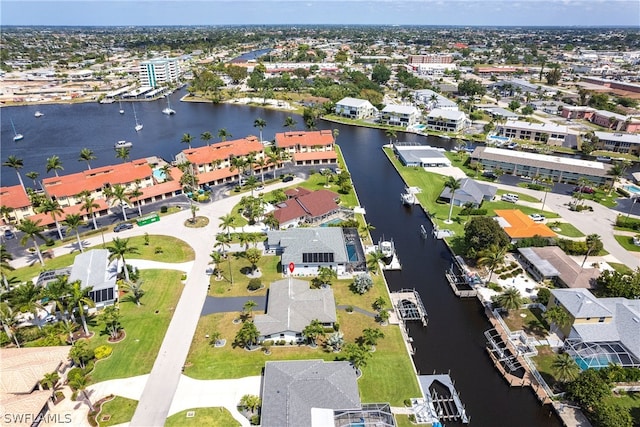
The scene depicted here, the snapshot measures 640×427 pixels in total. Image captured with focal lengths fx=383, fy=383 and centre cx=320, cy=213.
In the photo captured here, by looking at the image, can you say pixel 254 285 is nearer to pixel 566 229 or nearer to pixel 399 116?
pixel 566 229

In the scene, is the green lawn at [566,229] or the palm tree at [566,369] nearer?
the palm tree at [566,369]

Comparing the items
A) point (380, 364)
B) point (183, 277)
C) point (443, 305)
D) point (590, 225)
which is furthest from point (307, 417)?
point (590, 225)

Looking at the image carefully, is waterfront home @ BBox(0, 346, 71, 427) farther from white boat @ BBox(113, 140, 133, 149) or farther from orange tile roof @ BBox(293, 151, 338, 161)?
white boat @ BBox(113, 140, 133, 149)

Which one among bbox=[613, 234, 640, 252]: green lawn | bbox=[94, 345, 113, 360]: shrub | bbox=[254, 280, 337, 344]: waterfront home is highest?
bbox=[254, 280, 337, 344]: waterfront home

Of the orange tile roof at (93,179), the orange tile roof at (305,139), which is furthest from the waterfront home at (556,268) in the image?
the orange tile roof at (93,179)

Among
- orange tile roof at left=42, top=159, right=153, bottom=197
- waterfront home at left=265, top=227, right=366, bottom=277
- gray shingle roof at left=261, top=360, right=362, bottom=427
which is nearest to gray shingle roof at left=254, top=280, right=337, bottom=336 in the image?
waterfront home at left=265, top=227, right=366, bottom=277

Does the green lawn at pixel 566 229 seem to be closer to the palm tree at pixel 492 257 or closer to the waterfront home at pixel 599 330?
the palm tree at pixel 492 257
